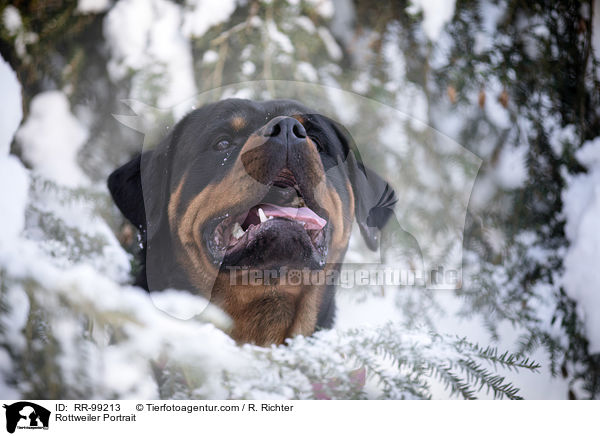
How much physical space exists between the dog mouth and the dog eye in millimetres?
169

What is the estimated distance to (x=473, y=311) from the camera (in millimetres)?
1278

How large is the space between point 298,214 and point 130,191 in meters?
0.44

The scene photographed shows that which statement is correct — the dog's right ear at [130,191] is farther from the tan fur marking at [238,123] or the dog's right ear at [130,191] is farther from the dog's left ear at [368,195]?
the dog's left ear at [368,195]

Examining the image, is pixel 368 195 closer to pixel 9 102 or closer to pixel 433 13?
pixel 433 13

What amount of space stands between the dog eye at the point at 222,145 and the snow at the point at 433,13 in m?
0.63

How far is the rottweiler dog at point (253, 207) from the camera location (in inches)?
39.2

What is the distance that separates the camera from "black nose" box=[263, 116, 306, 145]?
0.98 metres

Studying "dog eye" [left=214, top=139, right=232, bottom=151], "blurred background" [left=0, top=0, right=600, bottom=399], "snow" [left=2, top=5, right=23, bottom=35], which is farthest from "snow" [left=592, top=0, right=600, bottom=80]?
"snow" [left=2, top=5, right=23, bottom=35]

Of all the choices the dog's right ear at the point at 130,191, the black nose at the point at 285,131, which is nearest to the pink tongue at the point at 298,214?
the black nose at the point at 285,131

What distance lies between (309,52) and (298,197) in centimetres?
50
